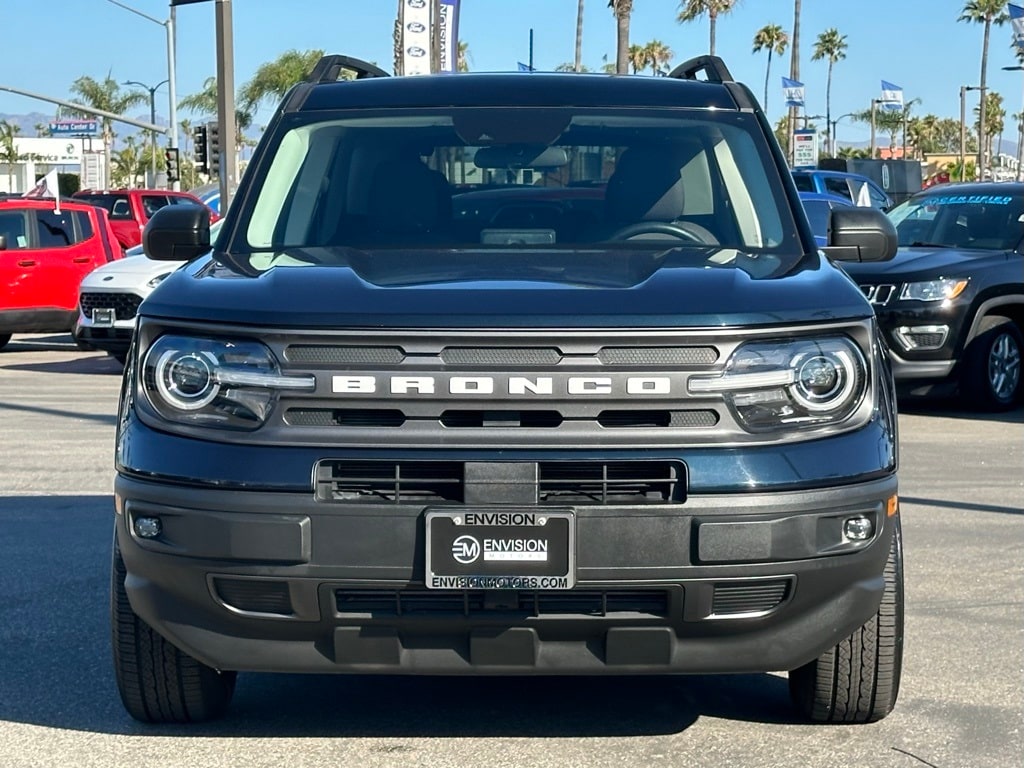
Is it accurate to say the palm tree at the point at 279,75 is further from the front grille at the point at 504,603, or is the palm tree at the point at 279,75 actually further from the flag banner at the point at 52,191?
the front grille at the point at 504,603

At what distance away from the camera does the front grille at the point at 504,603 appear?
384 centimetres

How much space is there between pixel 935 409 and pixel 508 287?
9.78 m

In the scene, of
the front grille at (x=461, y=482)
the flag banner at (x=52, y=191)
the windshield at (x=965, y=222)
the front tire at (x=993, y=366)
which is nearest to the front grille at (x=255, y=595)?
the front grille at (x=461, y=482)

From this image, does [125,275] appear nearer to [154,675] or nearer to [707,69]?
[707,69]

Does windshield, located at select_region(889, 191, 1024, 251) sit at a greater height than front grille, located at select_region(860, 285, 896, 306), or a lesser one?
greater

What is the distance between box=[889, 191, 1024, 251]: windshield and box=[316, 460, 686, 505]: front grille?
32.2ft

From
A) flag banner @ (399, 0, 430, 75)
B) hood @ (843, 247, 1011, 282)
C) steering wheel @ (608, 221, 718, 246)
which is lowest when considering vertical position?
hood @ (843, 247, 1011, 282)

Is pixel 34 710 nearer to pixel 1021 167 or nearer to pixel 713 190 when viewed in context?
pixel 713 190

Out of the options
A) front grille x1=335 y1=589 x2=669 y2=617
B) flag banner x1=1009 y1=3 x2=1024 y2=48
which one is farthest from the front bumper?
flag banner x1=1009 y1=3 x2=1024 y2=48

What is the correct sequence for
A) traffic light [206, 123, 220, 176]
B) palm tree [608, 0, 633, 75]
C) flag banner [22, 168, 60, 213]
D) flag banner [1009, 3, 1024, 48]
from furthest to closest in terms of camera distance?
palm tree [608, 0, 633, 75] → traffic light [206, 123, 220, 176] → flag banner [1009, 3, 1024, 48] → flag banner [22, 168, 60, 213]

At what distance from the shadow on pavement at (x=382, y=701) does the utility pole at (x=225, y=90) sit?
64.3 feet

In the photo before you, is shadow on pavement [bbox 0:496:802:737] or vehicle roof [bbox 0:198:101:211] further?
vehicle roof [bbox 0:198:101:211]

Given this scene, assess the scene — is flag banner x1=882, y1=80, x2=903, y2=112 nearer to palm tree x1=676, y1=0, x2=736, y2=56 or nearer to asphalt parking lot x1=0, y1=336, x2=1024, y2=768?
palm tree x1=676, y1=0, x2=736, y2=56

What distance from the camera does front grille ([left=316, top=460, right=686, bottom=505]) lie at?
3.78 metres
